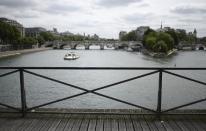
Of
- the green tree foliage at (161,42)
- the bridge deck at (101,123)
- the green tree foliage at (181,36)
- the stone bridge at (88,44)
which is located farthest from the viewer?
the green tree foliage at (181,36)

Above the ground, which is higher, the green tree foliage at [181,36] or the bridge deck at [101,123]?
the green tree foliage at [181,36]

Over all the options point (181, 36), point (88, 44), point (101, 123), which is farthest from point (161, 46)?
point (101, 123)

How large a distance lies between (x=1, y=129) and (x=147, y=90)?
74.6 ft

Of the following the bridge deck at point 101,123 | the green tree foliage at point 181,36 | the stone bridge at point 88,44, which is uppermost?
the green tree foliage at point 181,36

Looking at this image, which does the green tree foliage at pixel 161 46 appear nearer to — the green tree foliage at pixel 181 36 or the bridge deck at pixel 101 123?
the green tree foliage at pixel 181 36

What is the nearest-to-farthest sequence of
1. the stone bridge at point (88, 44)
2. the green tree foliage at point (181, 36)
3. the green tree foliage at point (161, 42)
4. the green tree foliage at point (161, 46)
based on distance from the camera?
the green tree foliage at point (161, 46), the green tree foliage at point (161, 42), the stone bridge at point (88, 44), the green tree foliage at point (181, 36)

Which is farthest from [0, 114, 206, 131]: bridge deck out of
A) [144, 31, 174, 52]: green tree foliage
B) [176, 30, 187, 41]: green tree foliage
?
[176, 30, 187, 41]: green tree foliage

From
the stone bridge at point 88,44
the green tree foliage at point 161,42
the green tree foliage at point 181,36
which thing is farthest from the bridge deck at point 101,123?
the green tree foliage at point 181,36

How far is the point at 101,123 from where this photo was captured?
563 cm

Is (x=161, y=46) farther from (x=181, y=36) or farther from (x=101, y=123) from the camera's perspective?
(x=101, y=123)

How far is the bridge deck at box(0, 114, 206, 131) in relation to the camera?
211 inches

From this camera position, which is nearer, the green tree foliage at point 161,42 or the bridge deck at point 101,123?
the bridge deck at point 101,123

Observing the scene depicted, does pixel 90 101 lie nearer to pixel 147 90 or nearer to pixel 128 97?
pixel 128 97

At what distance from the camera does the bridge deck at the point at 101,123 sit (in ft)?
17.6
